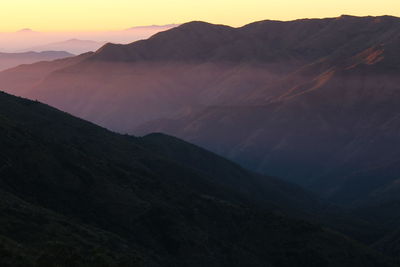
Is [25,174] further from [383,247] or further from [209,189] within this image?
[383,247]

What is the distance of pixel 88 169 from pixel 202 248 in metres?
22.5

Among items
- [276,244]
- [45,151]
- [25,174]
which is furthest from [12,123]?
[276,244]

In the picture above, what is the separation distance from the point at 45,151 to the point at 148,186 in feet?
68.3

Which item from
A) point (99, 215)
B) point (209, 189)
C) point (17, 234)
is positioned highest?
point (17, 234)

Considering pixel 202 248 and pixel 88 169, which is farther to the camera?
pixel 88 169

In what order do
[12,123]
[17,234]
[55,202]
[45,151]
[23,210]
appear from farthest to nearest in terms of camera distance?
[12,123], [45,151], [55,202], [23,210], [17,234]

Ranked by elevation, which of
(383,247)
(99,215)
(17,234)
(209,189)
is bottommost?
(383,247)

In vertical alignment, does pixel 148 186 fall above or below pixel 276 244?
above

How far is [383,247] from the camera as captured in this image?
492 feet

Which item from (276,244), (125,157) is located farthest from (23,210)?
(125,157)

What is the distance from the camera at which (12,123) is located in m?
118

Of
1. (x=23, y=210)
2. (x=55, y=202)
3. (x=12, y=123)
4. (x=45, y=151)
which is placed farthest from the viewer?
(x=12, y=123)

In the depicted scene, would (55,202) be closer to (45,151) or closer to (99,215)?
(99,215)

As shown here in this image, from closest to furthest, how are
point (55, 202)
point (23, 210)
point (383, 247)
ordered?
point (23, 210) → point (55, 202) → point (383, 247)
